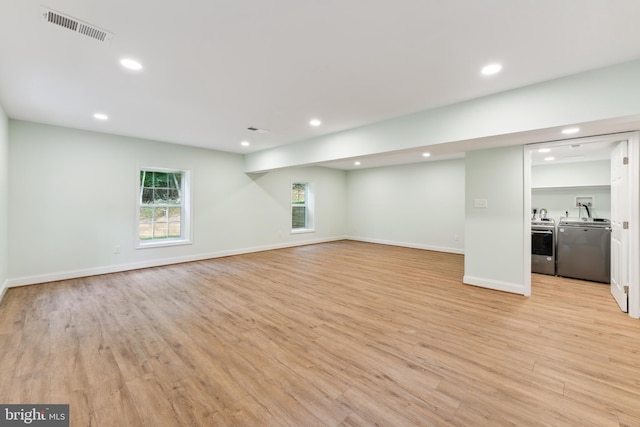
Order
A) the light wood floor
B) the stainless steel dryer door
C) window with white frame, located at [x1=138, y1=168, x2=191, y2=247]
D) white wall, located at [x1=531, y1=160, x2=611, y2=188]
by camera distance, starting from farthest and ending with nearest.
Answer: window with white frame, located at [x1=138, y1=168, x2=191, y2=247] → white wall, located at [x1=531, y1=160, x2=611, y2=188] → the stainless steel dryer door → the light wood floor

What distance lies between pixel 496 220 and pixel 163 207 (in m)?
6.23

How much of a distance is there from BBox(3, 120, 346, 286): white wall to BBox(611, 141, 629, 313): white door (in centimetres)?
660

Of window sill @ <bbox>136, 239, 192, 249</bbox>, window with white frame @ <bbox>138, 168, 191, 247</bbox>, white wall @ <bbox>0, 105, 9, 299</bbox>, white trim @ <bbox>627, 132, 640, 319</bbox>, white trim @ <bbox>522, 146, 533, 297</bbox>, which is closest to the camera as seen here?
white trim @ <bbox>627, 132, 640, 319</bbox>

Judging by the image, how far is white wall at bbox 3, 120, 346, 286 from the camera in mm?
4082

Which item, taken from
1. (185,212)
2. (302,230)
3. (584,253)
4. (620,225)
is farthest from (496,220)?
(185,212)

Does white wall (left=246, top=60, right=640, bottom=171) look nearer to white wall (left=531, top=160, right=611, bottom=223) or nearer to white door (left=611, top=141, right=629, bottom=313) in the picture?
white door (left=611, top=141, right=629, bottom=313)

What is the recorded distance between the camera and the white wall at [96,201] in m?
4.08

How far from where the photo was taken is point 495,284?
3.97 meters

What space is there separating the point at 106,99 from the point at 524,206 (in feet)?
18.5

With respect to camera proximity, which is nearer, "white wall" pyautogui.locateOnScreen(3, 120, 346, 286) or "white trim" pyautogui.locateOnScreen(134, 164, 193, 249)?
"white wall" pyautogui.locateOnScreen(3, 120, 346, 286)

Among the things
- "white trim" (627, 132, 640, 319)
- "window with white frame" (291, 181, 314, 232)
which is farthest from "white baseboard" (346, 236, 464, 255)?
"white trim" (627, 132, 640, 319)

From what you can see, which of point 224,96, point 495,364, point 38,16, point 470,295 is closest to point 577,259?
point 470,295

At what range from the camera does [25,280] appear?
13.4 ft

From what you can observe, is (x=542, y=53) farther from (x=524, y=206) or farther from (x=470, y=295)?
(x=470, y=295)
